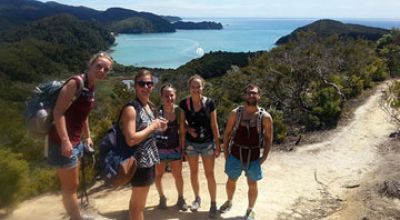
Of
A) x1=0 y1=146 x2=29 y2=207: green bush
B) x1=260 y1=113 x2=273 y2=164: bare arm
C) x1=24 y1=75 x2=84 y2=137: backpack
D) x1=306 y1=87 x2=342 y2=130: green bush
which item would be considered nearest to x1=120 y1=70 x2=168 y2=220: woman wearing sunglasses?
x1=24 y1=75 x2=84 y2=137: backpack

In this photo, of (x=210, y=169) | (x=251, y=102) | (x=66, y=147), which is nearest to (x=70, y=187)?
(x=66, y=147)

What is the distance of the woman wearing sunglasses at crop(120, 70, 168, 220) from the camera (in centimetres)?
297

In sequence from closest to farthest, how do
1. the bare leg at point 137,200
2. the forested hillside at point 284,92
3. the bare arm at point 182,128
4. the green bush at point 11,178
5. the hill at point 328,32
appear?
the bare leg at point 137,200, the bare arm at point 182,128, the green bush at point 11,178, the forested hillside at point 284,92, the hill at point 328,32

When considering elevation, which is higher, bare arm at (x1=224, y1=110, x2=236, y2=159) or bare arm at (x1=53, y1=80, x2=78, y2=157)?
bare arm at (x1=53, y1=80, x2=78, y2=157)

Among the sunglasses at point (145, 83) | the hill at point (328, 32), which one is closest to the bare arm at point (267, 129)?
the sunglasses at point (145, 83)

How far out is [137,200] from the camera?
3203 millimetres

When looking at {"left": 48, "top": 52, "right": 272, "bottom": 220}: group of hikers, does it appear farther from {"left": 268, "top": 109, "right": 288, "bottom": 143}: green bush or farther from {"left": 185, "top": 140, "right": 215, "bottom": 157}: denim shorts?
{"left": 268, "top": 109, "right": 288, "bottom": 143}: green bush

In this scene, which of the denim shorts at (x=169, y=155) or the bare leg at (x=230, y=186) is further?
the bare leg at (x=230, y=186)

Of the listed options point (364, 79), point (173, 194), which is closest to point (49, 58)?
point (364, 79)

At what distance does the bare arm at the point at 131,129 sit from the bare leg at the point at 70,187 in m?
0.64

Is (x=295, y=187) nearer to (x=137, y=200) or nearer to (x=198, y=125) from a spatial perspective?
(x=198, y=125)

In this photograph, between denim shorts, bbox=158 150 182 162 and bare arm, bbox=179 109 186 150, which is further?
denim shorts, bbox=158 150 182 162

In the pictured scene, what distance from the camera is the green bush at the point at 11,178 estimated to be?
4922mm

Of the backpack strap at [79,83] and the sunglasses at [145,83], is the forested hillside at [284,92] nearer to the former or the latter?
the backpack strap at [79,83]
